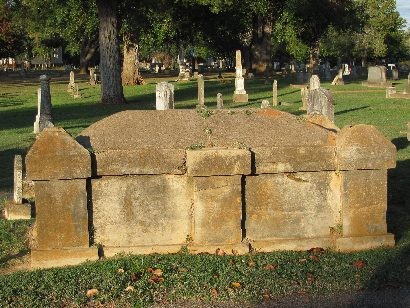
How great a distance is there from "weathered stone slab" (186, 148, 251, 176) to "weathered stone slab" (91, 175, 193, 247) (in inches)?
8.7

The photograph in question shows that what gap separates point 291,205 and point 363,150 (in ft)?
3.19

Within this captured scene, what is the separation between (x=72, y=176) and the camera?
688 centimetres

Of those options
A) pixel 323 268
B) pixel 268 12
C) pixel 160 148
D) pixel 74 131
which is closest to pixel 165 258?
pixel 160 148

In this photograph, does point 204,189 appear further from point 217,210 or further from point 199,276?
point 199,276

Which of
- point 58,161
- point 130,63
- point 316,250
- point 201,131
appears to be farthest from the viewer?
point 130,63

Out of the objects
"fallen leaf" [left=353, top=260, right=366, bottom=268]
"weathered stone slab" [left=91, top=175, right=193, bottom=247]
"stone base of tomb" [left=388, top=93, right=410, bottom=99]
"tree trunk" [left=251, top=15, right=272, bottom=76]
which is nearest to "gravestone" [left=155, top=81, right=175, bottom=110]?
"weathered stone slab" [left=91, top=175, right=193, bottom=247]

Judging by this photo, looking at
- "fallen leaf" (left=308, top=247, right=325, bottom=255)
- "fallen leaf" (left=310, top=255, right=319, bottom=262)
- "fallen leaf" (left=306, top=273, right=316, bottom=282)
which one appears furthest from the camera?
"fallen leaf" (left=308, top=247, right=325, bottom=255)

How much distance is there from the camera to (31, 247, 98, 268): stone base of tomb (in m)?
6.94

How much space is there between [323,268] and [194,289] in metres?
1.34

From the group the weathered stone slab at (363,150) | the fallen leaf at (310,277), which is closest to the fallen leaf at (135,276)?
the fallen leaf at (310,277)

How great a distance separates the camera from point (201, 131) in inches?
298

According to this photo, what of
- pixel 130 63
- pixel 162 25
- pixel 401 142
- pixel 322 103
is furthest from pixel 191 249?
pixel 162 25

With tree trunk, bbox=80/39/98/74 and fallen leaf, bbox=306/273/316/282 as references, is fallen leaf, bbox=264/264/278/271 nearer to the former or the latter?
fallen leaf, bbox=306/273/316/282

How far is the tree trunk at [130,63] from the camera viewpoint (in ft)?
138
